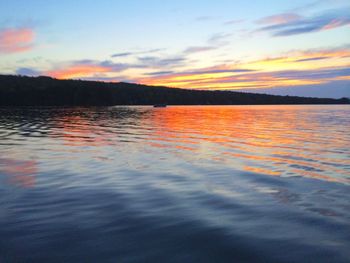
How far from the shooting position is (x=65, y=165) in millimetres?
18188

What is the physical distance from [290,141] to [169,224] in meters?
22.5

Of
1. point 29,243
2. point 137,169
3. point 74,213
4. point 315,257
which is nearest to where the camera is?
point 315,257

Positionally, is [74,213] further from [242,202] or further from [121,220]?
[242,202]

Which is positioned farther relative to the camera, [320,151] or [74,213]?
[320,151]

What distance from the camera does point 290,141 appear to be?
97.8 feet

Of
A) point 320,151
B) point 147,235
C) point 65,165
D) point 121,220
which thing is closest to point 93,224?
point 121,220

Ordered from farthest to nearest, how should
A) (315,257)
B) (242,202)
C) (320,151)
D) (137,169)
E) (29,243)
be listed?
(320,151) → (137,169) → (242,202) → (29,243) → (315,257)

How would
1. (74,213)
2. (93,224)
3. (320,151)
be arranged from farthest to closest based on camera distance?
(320,151), (74,213), (93,224)

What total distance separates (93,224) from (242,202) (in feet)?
15.6

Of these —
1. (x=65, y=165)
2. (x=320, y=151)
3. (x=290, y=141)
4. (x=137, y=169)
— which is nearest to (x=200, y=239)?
(x=137, y=169)

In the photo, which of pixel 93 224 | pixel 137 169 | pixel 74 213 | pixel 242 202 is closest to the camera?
pixel 93 224

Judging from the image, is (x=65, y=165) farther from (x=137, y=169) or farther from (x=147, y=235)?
(x=147, y=235)

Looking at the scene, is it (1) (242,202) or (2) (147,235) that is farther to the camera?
(1) (242,202)

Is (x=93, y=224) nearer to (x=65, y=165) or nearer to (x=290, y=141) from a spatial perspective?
(x=65, y=165)
